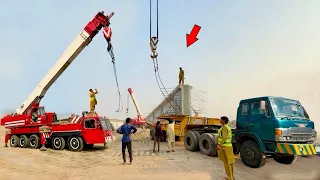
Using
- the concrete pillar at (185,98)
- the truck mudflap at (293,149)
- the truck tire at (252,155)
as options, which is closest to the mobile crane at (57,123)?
the truck tire at (252,155)

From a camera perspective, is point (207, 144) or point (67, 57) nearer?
point (207, 144)

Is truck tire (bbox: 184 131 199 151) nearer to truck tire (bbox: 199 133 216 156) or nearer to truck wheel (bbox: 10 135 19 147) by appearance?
truck tire (bbox: 199 133 216 156)

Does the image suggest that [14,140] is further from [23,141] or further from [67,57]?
[67,57]

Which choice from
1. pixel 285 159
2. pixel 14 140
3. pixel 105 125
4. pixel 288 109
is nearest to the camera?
pixel 288 109

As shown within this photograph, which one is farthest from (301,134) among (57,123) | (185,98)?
(185,98)

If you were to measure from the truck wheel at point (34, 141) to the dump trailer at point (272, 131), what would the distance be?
1064 cm

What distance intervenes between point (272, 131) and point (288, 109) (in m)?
1.17

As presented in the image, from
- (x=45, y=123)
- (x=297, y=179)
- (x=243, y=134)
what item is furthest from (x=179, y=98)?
(x=297, y=179)

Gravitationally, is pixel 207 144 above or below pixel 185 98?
below

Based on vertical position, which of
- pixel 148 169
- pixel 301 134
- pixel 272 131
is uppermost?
pixel 272 131

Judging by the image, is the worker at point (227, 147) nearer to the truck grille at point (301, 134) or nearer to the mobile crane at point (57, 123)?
the truck grille at point (301, 134)

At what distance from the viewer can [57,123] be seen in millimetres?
15453

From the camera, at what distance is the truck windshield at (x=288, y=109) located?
30.9 ft

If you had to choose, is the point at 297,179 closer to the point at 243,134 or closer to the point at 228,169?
the point at 243,134
